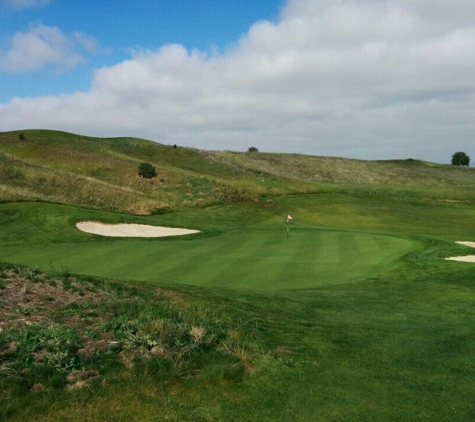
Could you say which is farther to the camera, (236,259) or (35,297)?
(236,259)

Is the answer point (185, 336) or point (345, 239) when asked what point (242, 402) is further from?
point (345, 239)

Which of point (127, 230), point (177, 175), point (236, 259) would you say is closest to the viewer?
point (236, 259)

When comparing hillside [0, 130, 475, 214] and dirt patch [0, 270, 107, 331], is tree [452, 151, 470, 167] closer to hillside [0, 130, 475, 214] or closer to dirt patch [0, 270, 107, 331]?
hillside [0, 130, 475, 214]

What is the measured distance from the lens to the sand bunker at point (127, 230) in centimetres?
2841

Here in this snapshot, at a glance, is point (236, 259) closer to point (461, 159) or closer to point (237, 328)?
point (237, 328)

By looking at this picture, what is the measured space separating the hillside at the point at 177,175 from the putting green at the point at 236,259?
18.7 m

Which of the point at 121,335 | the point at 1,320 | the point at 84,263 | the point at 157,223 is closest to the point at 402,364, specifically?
the point at 121,335

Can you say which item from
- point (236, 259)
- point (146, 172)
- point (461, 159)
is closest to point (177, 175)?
point (146, 172)

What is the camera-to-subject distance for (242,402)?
5.69m

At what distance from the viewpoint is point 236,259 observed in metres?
18.4

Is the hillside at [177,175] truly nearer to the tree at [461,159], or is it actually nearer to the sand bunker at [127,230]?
the sand bunker at [127,230]

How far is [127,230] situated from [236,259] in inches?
516

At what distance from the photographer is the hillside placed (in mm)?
43469

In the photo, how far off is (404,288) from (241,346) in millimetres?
8164
